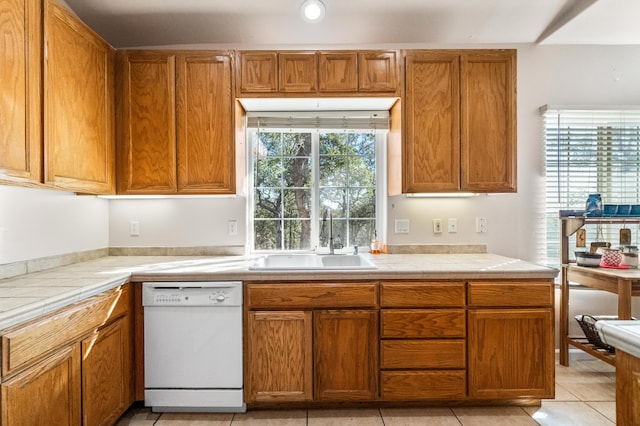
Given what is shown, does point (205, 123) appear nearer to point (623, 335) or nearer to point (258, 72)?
point (258, 72)

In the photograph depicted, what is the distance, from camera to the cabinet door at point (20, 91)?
149 cm

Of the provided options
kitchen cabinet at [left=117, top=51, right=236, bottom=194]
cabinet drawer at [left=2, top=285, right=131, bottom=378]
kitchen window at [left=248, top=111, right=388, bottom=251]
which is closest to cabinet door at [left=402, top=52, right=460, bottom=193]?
kitchen window at [left=248, top=111, right=388, bottom=251]

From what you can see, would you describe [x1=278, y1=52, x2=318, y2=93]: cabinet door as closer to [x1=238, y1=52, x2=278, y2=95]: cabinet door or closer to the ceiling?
[x1=238, y1=52, x2=278, y2=95]: cabinet door

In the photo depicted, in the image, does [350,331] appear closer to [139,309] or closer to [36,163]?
[139,309]

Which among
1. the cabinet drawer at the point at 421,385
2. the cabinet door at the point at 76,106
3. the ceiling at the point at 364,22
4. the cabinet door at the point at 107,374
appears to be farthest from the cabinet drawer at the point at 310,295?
the ceiling at the point at 364,22

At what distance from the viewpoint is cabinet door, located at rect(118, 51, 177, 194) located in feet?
7.71

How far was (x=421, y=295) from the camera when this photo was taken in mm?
2047

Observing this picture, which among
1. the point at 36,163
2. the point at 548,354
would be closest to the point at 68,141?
the point at 36,163

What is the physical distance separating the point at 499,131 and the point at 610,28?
1.23m

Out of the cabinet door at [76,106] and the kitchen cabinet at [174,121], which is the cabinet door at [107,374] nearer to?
the cabinet door at [76,106]

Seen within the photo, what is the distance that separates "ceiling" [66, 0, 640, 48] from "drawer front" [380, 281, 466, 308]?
1845 mm

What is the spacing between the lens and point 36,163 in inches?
65.6

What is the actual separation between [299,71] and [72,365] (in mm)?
2016

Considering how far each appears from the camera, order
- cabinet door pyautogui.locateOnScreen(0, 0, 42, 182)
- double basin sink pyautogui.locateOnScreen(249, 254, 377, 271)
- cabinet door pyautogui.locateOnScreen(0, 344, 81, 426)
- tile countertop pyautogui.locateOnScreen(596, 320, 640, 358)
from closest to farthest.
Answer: tile countertop pyautogui.locateOnScreen(596, 320, 640, 358), cabinet door pyautogui.locateOnScreen(0, 344, 81, 426), cabinet door pyautogui.locateOnScreen(0, 0, 42, 182), double basin sink pyautogui.locateOnScreen(249, 254, 377, 271)
